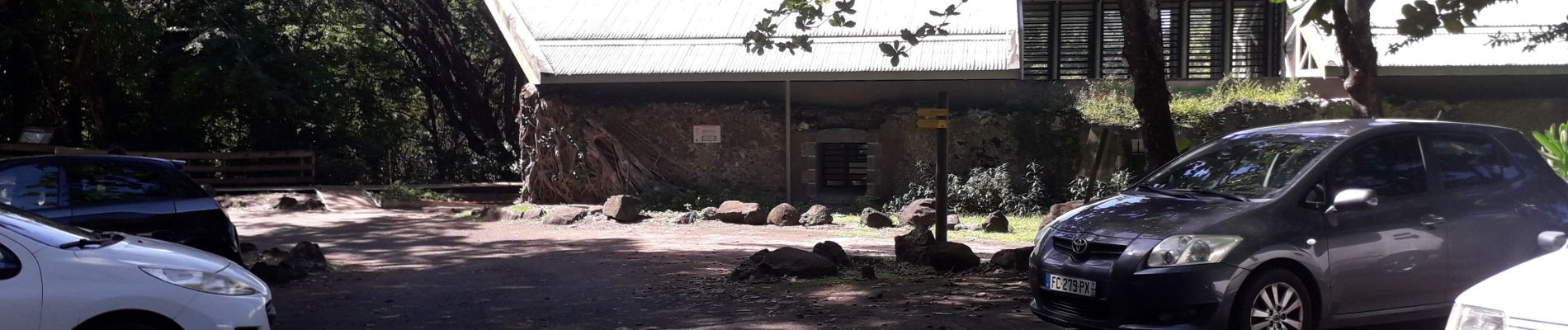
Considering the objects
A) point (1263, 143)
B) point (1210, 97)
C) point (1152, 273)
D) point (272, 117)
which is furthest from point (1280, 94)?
point (272, 117)

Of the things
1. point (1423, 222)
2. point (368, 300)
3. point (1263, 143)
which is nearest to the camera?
point (1423, 222)

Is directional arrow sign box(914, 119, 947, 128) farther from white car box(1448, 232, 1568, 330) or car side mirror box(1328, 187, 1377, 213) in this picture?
white car box(1448, 232, 1568, 330)

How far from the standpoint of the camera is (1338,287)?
6.07m

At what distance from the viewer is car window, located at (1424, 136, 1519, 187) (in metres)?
6.61

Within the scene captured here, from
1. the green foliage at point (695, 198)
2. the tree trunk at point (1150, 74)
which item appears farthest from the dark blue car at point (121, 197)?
the green foliage at point (695, 198)

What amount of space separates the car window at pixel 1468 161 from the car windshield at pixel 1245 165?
24.4 inches

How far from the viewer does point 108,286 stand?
5219 millimetres

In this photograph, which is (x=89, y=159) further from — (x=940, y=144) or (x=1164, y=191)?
(x=1164, y=191)

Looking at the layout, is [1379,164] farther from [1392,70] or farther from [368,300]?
[1392,70]

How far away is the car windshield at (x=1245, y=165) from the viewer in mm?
6473

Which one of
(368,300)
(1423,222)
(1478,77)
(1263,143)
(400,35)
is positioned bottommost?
(368,300)

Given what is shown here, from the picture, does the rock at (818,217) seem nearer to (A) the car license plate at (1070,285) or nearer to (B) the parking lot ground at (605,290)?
(B) the parking lot ground at (605,290)

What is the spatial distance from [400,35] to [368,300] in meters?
21.0

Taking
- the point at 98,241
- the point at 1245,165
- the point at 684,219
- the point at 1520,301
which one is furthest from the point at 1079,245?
the point at 684,219
